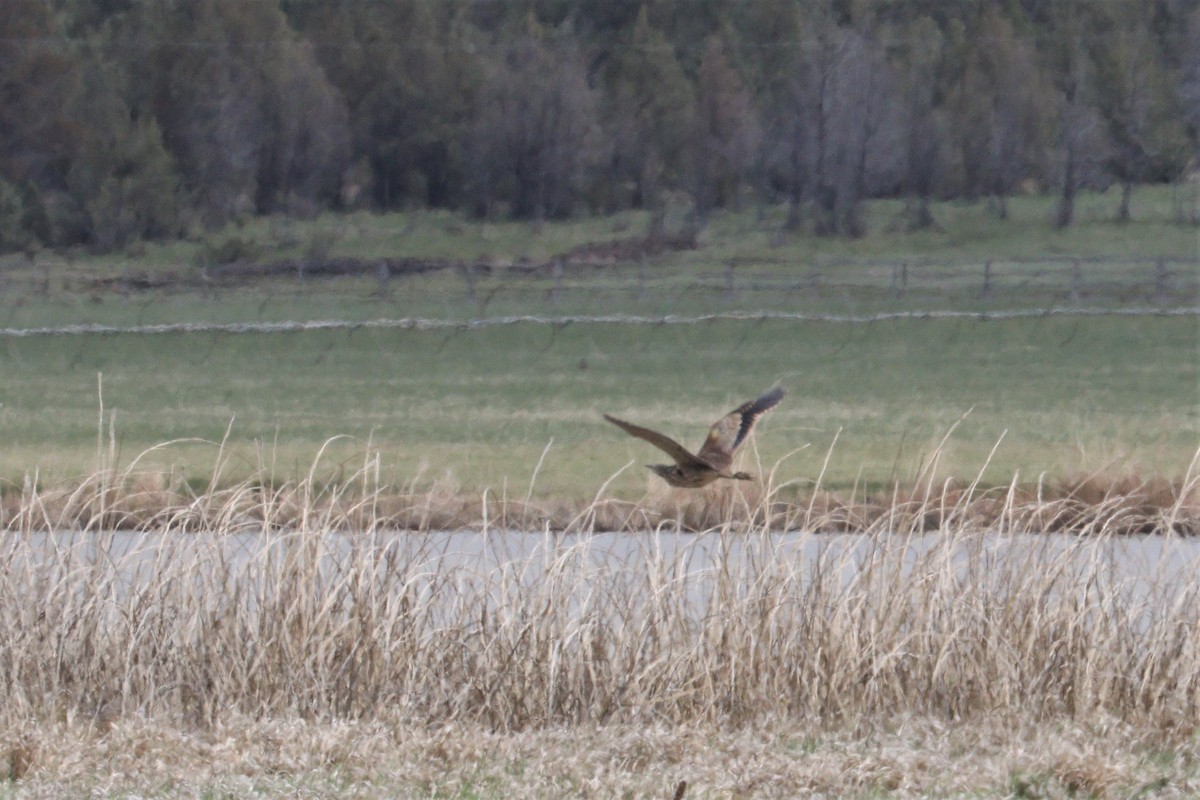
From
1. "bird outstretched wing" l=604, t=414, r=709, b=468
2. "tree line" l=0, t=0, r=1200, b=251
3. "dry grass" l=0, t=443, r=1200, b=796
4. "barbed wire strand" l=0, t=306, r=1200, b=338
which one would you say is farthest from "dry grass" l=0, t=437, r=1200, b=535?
"tree line" l=0, t=0, r=1200, b=251

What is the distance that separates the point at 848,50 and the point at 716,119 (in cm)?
296

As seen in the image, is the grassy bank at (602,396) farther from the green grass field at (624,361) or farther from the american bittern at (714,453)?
the american bittern at (714,453)

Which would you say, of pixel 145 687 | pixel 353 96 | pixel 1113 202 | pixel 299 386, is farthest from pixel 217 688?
pixel 1113 202

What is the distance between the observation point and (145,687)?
509 cm

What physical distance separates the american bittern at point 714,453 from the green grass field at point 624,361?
5710 millimetres

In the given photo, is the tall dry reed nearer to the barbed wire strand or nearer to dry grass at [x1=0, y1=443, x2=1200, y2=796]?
dry grass at [x1=0, y1=443, x2=1200, y2=796]

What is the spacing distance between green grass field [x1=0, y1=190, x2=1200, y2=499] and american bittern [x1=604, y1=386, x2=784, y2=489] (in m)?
5.71

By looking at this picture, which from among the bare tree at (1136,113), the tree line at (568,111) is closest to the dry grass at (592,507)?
the tree line at (568,111)

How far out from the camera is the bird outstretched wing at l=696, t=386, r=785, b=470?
5523 mm

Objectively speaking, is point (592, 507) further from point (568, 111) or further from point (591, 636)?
point (568, 111)

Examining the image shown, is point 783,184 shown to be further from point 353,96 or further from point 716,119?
point 353,96

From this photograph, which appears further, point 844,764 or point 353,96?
point 353,96

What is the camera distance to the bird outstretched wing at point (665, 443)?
4.55m

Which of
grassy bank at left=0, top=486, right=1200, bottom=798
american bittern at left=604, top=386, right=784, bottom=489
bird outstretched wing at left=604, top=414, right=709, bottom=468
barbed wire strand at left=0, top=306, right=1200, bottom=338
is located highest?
bird outstretched wing at left=604, top=414, right=709, bottom=468
